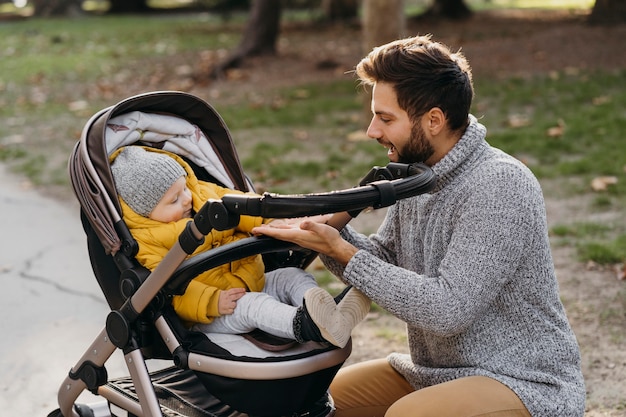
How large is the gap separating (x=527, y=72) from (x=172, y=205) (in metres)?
8.03

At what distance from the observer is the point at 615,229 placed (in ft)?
17.8

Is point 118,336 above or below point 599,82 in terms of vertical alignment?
above

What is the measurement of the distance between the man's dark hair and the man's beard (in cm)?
5

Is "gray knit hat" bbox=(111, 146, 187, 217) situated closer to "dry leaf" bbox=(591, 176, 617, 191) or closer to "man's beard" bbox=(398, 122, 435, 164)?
"man's beard" bbox=(398, 122, 435, 164)

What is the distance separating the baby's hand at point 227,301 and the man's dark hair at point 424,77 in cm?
75

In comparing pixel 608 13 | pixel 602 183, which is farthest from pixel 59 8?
pixel 602 183

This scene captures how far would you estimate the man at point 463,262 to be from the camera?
251cm

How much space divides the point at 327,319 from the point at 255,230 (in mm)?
330

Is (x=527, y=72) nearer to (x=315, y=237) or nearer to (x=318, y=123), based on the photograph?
(x=318, y=123)

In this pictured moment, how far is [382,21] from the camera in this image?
7629 millimetres

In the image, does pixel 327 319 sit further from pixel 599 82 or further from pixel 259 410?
pixel 599 82

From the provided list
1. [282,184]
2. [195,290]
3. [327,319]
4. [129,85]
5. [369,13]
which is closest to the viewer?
[327,319]

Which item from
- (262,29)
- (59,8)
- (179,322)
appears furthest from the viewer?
(59,8)

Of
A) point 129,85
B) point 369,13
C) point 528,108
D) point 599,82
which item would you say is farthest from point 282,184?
point 129,85
